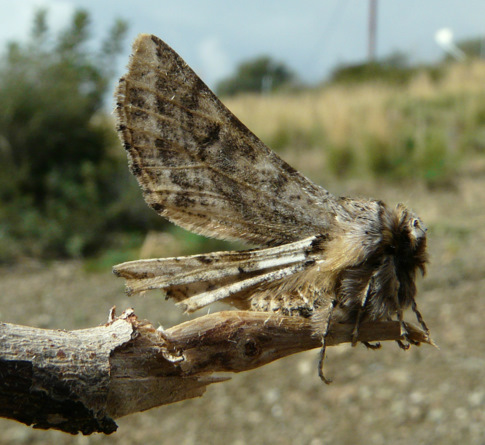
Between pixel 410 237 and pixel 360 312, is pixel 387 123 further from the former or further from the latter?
pixel 360 312

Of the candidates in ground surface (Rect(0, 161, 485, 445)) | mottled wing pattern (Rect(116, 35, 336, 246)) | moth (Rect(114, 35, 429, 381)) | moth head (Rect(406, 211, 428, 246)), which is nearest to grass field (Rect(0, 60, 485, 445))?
ground surface (Rect(0, 161, 485, 445))

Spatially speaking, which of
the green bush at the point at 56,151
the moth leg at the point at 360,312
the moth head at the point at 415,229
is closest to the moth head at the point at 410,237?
the moth head at the point at 415,229

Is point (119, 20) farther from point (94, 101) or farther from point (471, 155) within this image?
point (471, 155)

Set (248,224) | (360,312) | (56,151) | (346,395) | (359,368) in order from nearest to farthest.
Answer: (360,312)
(248,224)
(346,395)
(359,368)
(56,151)

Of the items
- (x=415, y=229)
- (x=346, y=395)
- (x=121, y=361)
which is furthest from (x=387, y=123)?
(x=121, y=361)

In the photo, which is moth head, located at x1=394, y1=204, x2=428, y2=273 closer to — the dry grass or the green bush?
the green bush

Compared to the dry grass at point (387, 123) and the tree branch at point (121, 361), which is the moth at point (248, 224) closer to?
the tree branch at point (121, 361)
